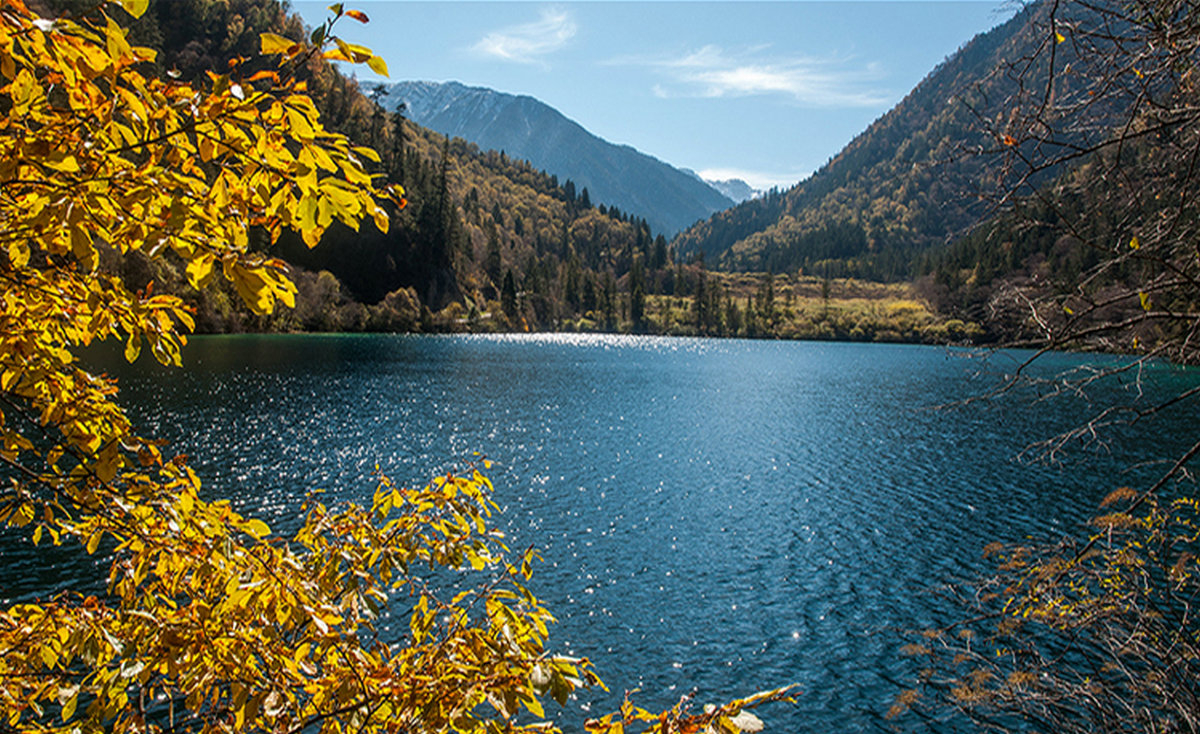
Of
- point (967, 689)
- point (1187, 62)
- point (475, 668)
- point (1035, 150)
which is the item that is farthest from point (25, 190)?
point (967, 689)

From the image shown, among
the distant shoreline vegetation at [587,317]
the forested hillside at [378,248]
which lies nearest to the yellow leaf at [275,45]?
the distant shoreline vegetation at [587,317]

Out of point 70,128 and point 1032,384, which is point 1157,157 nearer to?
point 1032,384

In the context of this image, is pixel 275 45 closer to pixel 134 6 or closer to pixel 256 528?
pixel 134 6

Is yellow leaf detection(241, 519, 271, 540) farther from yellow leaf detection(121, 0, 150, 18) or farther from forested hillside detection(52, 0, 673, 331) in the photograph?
forested hillside detection(52, 0, 673, 331)

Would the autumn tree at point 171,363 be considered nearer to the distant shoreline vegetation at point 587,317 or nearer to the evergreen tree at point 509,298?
the distant shoreline vegetation at point 587,317

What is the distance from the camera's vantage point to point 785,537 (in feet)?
71.2

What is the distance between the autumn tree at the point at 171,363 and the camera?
2412mm

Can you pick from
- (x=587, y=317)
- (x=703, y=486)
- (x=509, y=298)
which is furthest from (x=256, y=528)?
(x=587, y=317)

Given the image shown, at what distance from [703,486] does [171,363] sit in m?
27.0

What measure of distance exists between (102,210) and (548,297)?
7241 inches

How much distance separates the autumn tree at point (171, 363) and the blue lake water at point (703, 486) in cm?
448

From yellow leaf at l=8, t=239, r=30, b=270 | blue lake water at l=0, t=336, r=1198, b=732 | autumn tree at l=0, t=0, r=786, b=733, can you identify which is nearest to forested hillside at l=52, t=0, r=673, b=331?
blue lake water at l=0, t=336, r=1198, b=732

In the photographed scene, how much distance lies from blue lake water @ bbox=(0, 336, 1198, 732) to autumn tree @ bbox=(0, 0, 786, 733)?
14.7 feet

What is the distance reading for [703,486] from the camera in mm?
28203
